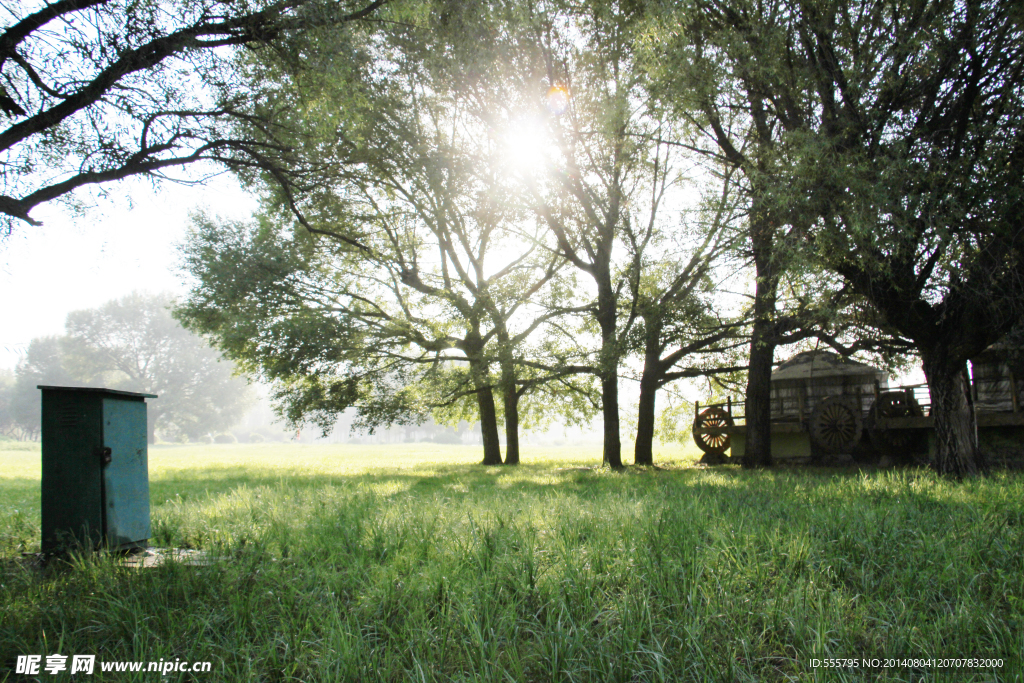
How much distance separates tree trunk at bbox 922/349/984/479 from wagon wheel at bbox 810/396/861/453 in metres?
7.06

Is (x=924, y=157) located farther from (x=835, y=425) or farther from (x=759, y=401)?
(x=835, y=425)

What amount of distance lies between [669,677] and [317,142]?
7.56 m

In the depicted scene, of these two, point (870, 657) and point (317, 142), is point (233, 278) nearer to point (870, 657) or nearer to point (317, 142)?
point (317, 142)

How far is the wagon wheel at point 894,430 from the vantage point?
15.5 metres

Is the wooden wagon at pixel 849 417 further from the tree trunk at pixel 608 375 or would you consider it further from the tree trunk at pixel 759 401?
the tree trunk at pixel 608 375

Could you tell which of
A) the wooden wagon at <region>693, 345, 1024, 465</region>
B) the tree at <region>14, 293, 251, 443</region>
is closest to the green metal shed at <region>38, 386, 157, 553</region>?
the wooden wagon at <region>693, 345, 1024, 465</region>

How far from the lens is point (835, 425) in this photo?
16.6 metres

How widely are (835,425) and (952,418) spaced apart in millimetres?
7471

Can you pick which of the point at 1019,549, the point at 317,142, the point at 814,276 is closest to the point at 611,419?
the point at 814,276

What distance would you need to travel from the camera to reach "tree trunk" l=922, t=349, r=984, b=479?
9.41 metres

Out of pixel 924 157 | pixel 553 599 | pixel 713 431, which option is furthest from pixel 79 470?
pixel 713 431

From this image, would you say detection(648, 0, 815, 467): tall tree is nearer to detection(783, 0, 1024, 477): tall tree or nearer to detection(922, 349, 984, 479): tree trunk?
detection(783, 0, 1024, 477): tall tree

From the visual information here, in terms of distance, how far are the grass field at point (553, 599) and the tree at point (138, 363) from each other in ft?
189

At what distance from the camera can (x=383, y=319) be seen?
60.3 feet
